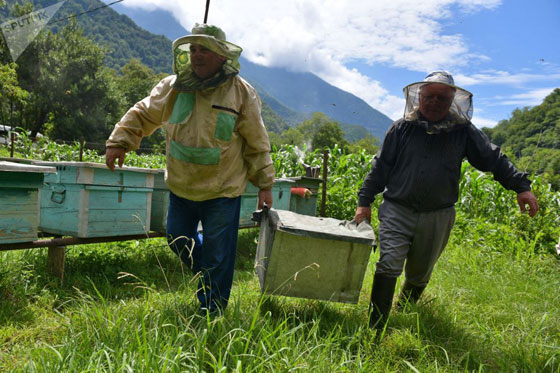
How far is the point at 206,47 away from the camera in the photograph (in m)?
2.63

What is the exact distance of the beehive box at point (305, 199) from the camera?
20.4ft

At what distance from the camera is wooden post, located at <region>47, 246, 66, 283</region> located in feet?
11.4

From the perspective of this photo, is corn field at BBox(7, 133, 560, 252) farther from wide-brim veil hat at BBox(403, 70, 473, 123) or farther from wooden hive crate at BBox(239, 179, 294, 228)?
wide-brim veil hat at BBox(403, 70, 473, 123)

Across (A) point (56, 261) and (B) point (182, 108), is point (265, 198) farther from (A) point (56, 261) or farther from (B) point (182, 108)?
(A) point (56, 261)

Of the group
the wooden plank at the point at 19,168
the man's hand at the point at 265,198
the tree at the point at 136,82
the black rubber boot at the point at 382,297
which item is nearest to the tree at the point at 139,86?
the tree at the point at 136,82

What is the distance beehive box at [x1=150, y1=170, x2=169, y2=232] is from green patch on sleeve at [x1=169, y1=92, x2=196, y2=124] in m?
1.67

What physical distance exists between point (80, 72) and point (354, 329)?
46480 millimetres

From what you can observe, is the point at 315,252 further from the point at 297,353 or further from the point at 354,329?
the point at 297,353

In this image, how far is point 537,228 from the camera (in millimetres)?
5797

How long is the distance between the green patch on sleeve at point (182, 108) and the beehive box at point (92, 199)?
113 centimetres

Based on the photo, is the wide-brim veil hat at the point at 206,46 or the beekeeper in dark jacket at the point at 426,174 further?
the beekeeper in dark jacket at the point at 426,174

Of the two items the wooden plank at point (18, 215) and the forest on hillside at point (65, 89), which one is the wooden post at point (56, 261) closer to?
the wooden plank at point (18, 215)

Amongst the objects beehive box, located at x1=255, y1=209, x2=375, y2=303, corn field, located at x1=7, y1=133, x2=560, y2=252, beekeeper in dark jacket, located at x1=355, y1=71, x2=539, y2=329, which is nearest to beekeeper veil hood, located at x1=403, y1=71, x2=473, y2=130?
beekeeper in dark jacket, located at x1=355, y1=71, x2=539, y2=329

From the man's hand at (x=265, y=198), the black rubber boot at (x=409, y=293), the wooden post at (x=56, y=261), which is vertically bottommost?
the wooden post at (x=56, y=261)
